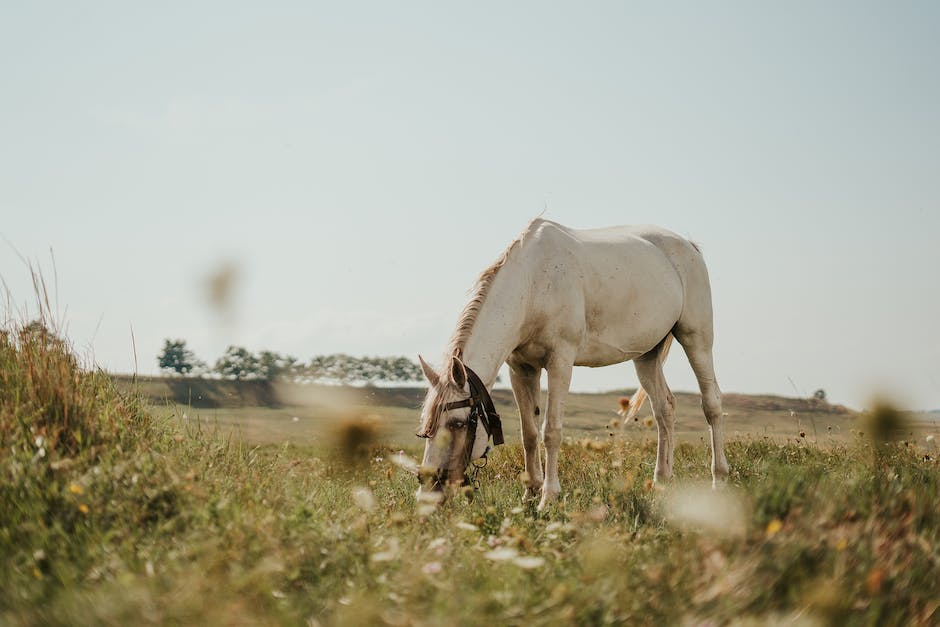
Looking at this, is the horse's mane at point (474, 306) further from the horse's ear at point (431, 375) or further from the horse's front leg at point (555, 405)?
the horse's front leg at point (555, 405)

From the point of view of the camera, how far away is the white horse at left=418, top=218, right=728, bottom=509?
615 cm

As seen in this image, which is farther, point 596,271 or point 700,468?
point 700,468

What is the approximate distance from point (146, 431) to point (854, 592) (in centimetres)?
510

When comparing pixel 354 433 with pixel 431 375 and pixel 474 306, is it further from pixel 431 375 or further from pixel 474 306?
pixel 474 306

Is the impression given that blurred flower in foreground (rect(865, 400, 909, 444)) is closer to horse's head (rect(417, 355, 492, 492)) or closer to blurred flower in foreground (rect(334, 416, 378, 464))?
horse's head (rect(417, 355, 492, 492))

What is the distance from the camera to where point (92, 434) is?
5027 mm

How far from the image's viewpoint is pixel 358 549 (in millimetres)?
3791

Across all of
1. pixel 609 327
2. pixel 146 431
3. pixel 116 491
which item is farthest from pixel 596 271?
pixel 116 491

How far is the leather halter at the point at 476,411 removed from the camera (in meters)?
6.10

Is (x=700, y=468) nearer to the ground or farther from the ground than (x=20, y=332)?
nearer to the ground

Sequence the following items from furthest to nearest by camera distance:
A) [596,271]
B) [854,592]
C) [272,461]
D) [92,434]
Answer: [596,271] < [272,461] < [92,434] < [854,592]

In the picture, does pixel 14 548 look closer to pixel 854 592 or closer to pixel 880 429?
pixel 854 592

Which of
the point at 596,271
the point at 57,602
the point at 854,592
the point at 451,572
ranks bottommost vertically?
the point at 57,602

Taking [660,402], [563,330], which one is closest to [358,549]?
[563,330]
